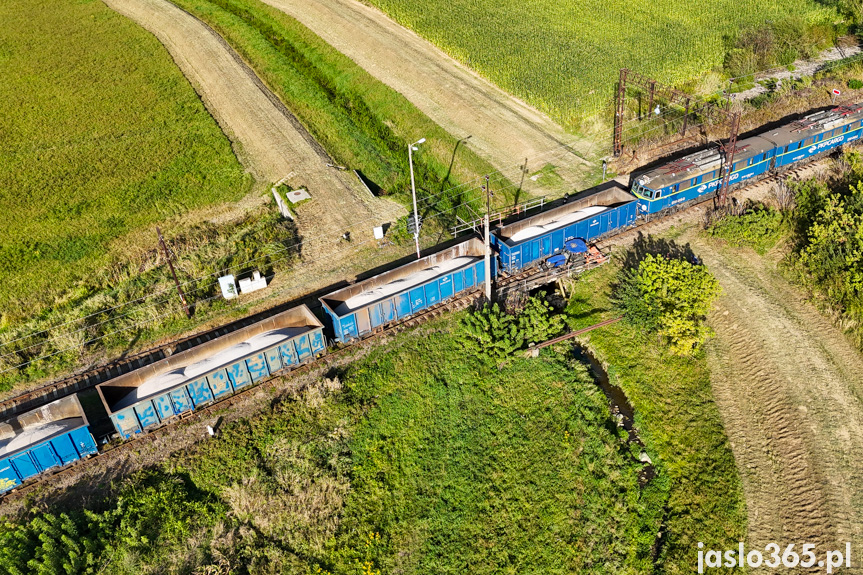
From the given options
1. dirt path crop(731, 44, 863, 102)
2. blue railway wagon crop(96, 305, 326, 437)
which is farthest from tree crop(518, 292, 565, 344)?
dirt path crop(731, 44, 863, 102)

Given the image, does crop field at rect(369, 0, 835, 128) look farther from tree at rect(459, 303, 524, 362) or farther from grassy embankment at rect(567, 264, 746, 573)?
tree at rect(459, 303, 524, 362)

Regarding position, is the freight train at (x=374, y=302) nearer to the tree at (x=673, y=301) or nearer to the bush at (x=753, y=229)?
the bush at (x=753, y=229)

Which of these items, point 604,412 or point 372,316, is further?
point 372,316

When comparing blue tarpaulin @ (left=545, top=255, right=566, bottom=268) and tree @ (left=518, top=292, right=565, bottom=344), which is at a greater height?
blue tarpaulin @ (left=545, top=255, right=566, bottom=268)

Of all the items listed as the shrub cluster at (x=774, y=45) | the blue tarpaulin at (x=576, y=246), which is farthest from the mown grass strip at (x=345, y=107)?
the shrub cluster at (x=774, y=45)

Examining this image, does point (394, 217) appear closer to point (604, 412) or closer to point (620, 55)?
point (604, 412)

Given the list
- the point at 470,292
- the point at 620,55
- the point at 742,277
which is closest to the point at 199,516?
the point at 470,292

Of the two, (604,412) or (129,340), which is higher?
(129,340)
